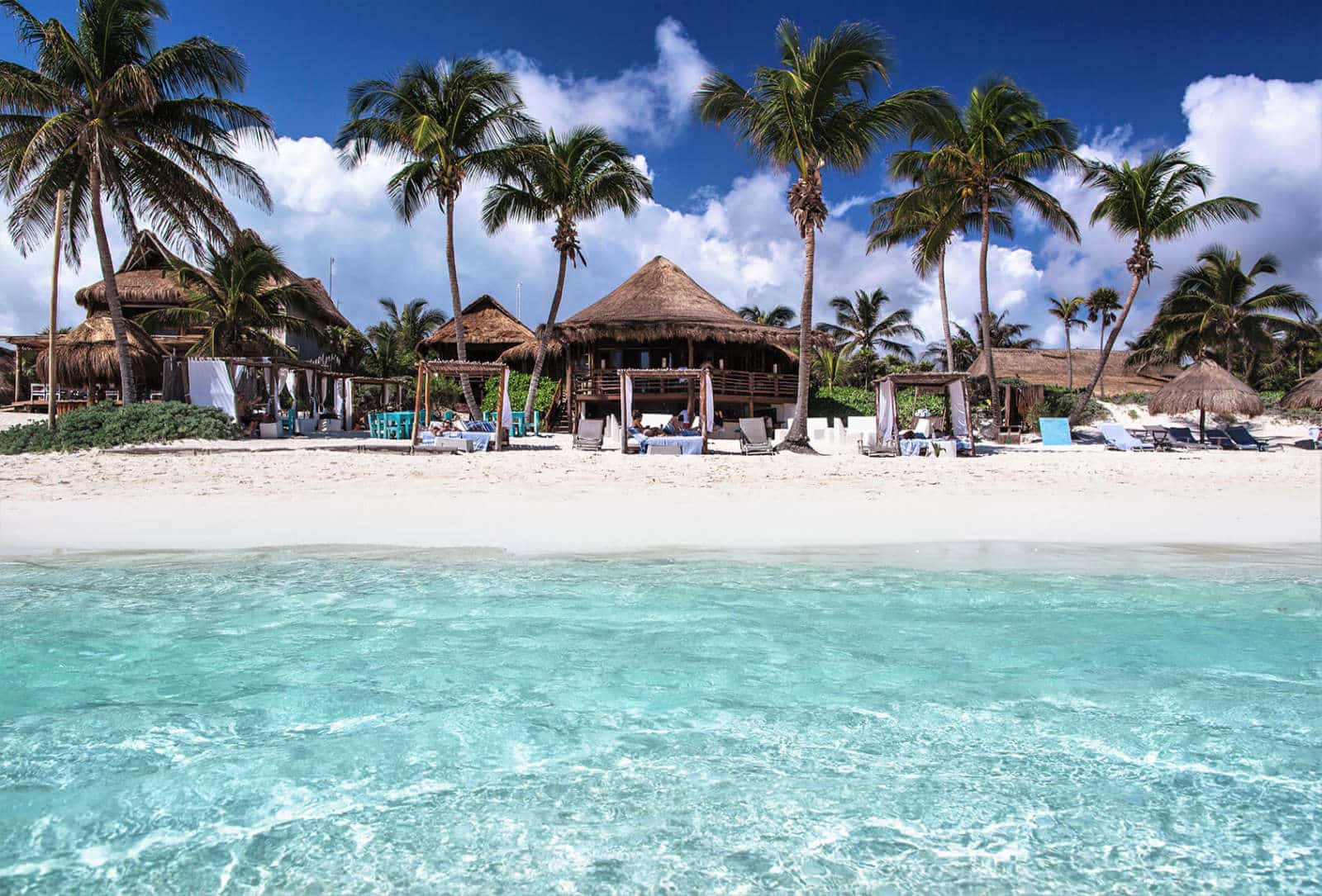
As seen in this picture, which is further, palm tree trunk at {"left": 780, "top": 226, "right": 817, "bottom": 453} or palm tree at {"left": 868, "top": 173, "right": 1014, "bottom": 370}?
palm tree at {"left": 868, "top": 173, "right": 1014, "bottom": 370}

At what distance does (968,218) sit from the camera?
23.8 meters

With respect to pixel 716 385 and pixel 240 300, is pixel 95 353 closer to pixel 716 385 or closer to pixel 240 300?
pixel 240 300

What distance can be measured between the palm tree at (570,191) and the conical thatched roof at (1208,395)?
14.4m

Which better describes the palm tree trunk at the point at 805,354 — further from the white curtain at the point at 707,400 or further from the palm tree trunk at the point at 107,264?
the palm tree trunk at the point at 107,264

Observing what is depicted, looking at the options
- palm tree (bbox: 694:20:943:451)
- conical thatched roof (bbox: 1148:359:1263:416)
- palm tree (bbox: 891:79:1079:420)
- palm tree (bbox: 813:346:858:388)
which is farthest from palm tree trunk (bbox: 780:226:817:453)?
palm tree (bbox: 813:346:858:388)

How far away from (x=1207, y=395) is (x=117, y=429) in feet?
77.1

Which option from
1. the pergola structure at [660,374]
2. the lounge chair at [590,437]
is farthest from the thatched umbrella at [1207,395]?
the lounge chair at [590,437]

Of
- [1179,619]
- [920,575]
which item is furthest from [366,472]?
[1179,619]

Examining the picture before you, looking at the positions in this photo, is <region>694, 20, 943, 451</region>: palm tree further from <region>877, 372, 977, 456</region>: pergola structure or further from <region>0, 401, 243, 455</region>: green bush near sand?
<region>0, 401, 243, 455</region>: green bush near sand

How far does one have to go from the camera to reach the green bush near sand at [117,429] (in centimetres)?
1423

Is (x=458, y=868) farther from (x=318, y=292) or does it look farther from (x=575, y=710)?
(x=318, y=292)

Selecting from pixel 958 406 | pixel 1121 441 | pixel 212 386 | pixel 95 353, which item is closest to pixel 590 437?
pixel 958 406

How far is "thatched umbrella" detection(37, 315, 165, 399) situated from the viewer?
22.6m

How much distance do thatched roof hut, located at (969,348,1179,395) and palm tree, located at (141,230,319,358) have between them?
93.7ft
